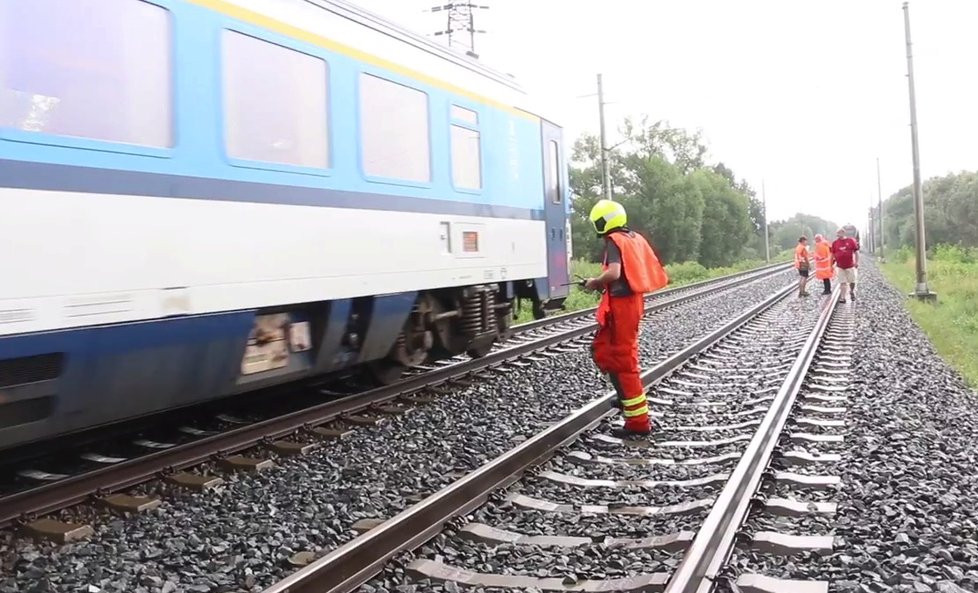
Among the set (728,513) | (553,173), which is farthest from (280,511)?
(553,173)

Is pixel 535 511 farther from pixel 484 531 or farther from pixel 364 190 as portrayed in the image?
pixel 364 190

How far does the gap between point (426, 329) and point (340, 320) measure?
171 centimetres

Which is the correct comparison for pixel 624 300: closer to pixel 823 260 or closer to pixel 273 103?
pixel 273 103

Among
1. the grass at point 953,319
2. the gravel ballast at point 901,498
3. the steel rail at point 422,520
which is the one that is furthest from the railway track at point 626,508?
the grass at point 953,319

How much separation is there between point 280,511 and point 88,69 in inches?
101

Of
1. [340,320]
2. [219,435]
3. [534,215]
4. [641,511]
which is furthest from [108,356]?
[534,215]

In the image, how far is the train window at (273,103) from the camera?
5.55 metres

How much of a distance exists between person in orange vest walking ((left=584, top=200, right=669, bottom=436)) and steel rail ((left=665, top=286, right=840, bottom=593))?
0.91m

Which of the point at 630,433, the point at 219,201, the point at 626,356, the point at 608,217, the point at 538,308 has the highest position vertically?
the point at 219,201

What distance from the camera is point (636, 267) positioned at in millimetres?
6320

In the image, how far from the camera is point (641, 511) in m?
4.68

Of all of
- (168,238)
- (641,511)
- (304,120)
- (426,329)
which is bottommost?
(641,511)

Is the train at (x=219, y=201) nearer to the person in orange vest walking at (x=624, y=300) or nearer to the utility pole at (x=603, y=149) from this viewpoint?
the person in orange vest walking at (x=624, y=300)

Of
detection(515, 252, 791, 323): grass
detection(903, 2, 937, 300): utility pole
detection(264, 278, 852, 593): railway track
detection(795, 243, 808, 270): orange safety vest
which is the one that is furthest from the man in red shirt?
Result: detection(264, 278, 852, 593): railway track
